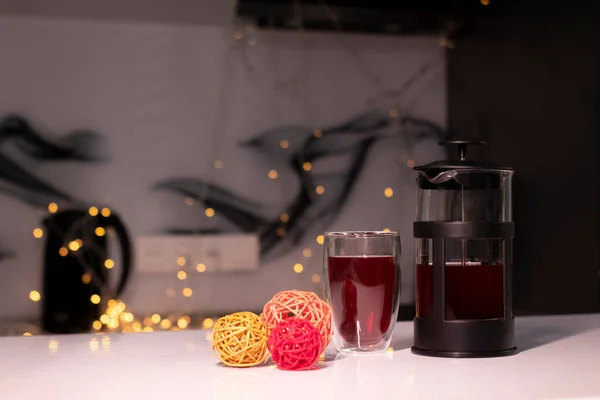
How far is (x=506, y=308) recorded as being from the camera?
1.00 metres

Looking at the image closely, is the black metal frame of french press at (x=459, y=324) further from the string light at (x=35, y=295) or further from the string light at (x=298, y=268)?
the string light at (x=35, y=295)

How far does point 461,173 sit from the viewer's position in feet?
3.26

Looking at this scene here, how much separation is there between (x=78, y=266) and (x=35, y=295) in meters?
0.11

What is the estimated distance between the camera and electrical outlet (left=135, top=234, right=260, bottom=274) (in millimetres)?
1752

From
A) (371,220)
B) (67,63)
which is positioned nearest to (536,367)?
(371,220)

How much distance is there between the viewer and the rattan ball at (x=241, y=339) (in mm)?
903

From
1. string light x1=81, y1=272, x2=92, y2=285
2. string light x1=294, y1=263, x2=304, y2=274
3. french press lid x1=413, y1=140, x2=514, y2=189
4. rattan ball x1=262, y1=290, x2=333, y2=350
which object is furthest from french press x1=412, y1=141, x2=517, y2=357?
string light x1=81, y1=272, x2=92, y2=285

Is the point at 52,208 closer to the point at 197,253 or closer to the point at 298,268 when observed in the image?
the point at 197,253

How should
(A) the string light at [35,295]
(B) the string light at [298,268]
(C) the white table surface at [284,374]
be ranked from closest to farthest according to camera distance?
1. (C) the white table surface at [284,374]
2. (A) the string light at [35,295]
3. (B) the string light at [298,268]

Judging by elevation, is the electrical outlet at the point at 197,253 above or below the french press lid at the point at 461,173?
below

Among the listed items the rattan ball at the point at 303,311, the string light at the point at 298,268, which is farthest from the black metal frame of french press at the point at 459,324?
the string light at the point at 298,268

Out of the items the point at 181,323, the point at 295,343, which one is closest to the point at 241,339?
the point at 295,343

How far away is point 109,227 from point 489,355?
100 centimetres

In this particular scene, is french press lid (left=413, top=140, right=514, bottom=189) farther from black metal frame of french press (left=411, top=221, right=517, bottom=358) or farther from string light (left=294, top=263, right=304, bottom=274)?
string light (left=294, top=263, right=304, bottom=274)
